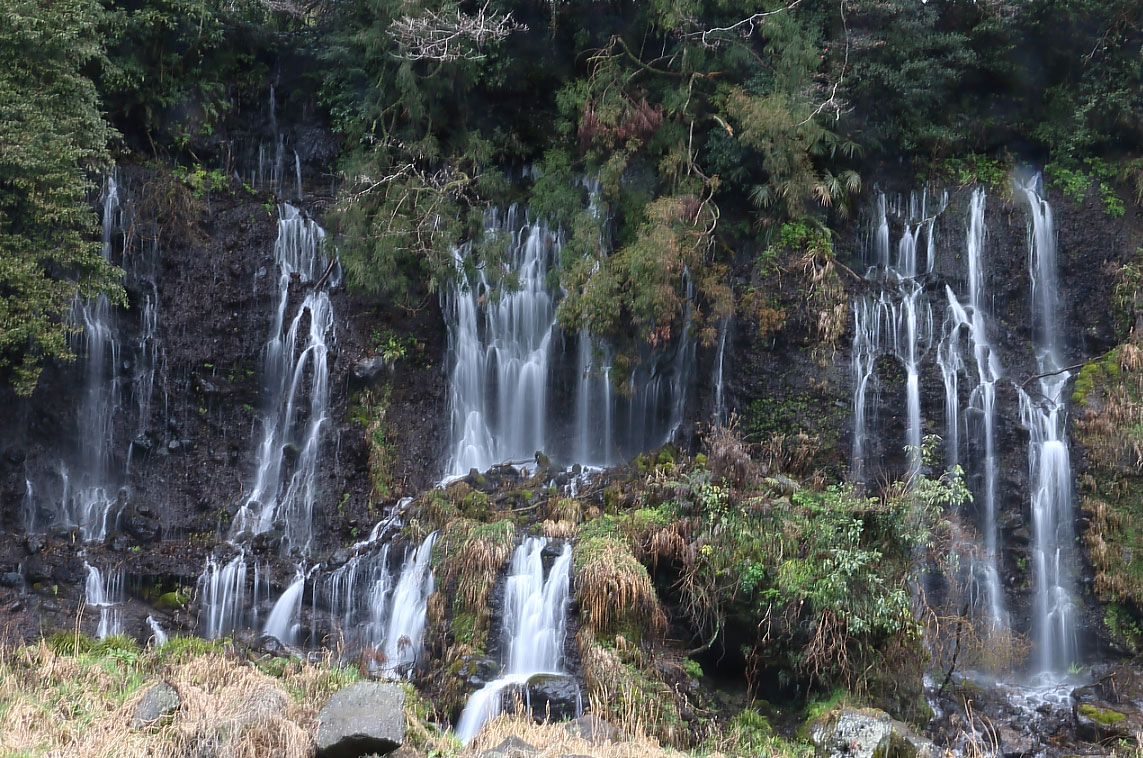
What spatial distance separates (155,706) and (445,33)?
40.1 ft

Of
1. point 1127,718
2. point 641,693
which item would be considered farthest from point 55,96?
point 1127,718

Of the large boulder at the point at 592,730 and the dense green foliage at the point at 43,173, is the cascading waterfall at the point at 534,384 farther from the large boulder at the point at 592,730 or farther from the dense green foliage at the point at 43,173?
the large boulder at the point at 592,730

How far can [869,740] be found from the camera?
318 inches

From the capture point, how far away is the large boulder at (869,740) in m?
8.00

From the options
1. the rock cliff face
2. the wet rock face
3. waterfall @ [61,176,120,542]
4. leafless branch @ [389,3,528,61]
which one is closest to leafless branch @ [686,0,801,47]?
leafless branch @ [389,3,528,61]

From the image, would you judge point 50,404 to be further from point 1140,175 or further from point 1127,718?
point 1140,175

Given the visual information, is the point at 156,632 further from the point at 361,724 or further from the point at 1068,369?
the point at 1068,369

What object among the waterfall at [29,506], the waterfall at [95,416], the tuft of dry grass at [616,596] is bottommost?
the tuft of dry grass at [616,596]

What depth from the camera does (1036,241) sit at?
1562 centimetres

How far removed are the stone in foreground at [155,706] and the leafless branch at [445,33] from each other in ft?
36.0

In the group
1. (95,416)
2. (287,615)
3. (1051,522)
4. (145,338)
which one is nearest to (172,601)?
(287,615)

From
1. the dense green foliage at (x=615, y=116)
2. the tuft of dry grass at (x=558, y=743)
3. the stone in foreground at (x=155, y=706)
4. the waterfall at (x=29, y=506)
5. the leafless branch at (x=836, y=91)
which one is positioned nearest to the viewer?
the stone in foreground at (x=155, y=706)

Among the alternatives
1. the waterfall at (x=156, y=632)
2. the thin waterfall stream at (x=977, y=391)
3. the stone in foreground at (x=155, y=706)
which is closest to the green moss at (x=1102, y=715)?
the thin waterfall stream at (x=977, y=391)

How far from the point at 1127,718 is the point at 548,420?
973 centimetres
